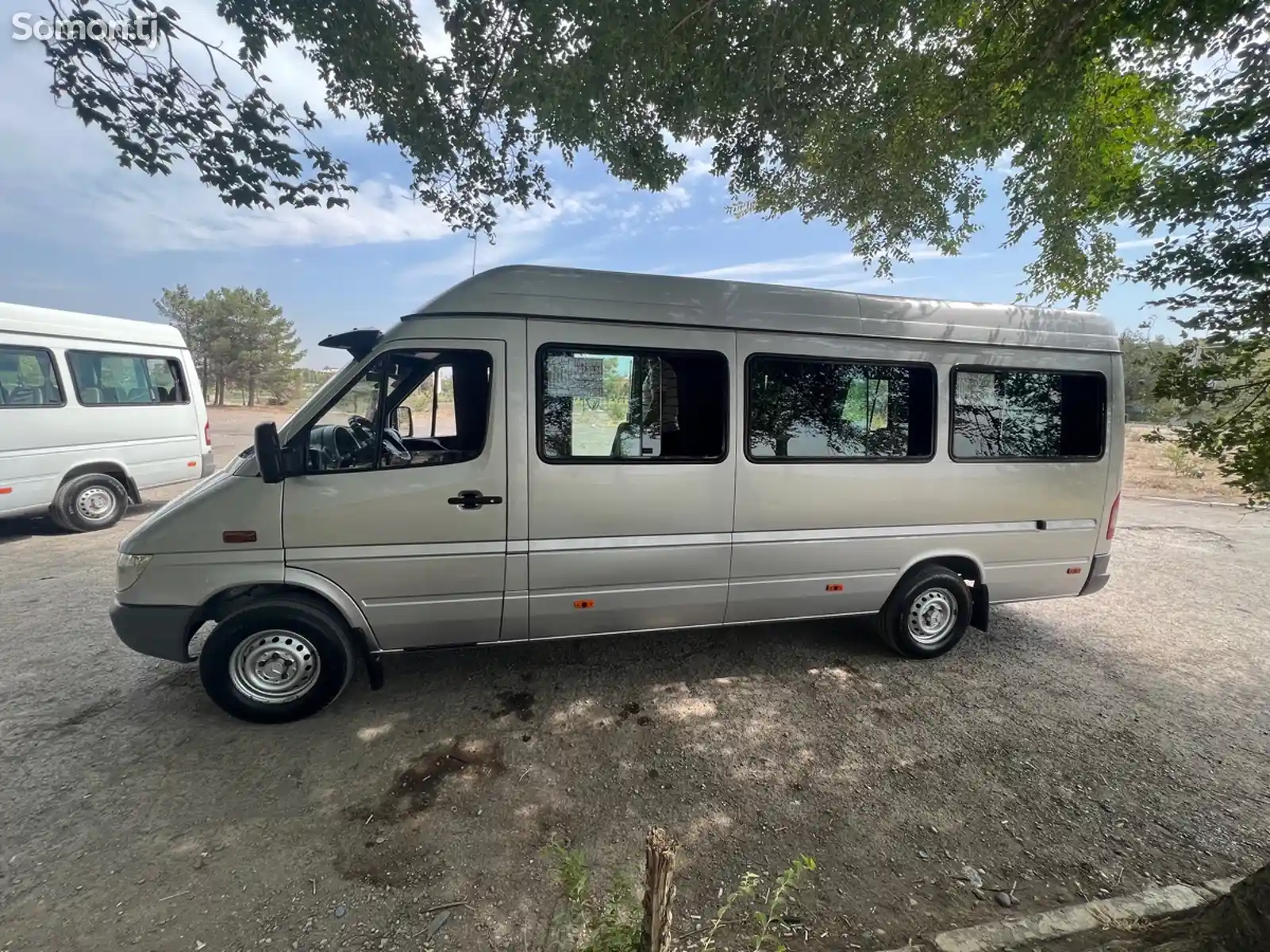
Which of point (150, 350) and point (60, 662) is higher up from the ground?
point (150, 350)

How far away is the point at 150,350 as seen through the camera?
7.93 m

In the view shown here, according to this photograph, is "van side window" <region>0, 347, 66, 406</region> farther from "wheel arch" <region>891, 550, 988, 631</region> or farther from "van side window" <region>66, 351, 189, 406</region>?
"wheel arch" <region>891, 550, 988, 631</region>

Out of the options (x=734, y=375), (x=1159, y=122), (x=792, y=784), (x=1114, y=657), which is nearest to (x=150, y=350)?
(x=734, y=375)

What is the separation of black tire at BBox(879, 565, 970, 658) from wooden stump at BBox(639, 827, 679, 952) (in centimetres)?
324

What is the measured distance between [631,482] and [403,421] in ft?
4.85

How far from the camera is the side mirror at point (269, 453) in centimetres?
295

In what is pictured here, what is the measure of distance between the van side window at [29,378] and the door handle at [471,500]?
7162mm

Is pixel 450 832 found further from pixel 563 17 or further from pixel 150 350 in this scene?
pixel 150 350

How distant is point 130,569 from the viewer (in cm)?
308

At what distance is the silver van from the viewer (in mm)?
3154

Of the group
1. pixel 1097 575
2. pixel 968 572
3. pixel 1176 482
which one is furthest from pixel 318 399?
pixel 1176 482

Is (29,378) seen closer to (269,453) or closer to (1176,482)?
(269,453)

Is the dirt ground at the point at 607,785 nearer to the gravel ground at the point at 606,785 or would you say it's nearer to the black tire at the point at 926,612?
the gravel ground at the point at 606,785

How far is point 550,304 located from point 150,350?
7978 mm
